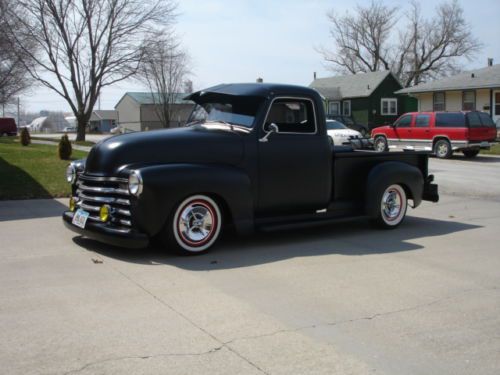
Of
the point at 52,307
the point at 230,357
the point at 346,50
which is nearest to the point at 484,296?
the point at 230,357

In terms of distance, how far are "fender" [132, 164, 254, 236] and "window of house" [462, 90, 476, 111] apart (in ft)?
111

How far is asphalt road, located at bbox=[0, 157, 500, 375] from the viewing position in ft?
13.1

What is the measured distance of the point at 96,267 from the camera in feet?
21.0

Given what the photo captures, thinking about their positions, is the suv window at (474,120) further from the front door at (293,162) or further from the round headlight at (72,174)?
the round headlight at (72,174)

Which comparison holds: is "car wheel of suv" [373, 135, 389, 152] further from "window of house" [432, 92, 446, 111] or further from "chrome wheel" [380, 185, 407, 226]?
"chrome wheel" [380, 185, 407, 226]

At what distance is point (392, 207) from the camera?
8.95 m

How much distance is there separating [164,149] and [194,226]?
0.97 m

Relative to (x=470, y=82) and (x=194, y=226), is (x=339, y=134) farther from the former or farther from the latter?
(x=194, y=226)

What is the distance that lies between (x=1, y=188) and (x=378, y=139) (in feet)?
62.4

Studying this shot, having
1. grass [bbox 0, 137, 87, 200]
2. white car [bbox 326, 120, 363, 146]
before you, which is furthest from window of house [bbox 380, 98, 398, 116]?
Result: grass [bbox 0, 137, 87, 200]

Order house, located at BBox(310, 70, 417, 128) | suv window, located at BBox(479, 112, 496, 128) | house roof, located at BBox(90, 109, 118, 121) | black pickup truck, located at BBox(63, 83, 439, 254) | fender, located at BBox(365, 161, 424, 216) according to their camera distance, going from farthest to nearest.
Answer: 1. house roof, located at BBox(90, 109, 118, 121)
2. house, located at BBox(310, 70, 417, 128)
3. suv window, located at BBox(479, 112, 496, 128)
4. fender, located at BBox(365, 161, 424, 216)
5. black pickup truck, located at BBox(63, 83, 439, 254)

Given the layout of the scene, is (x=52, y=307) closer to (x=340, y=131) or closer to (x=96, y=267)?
(x=96, y=267)

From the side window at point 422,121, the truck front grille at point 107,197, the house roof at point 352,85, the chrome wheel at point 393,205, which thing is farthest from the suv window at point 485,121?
the house roof at point 352,85

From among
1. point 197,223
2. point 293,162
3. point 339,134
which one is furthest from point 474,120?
point 197,223
